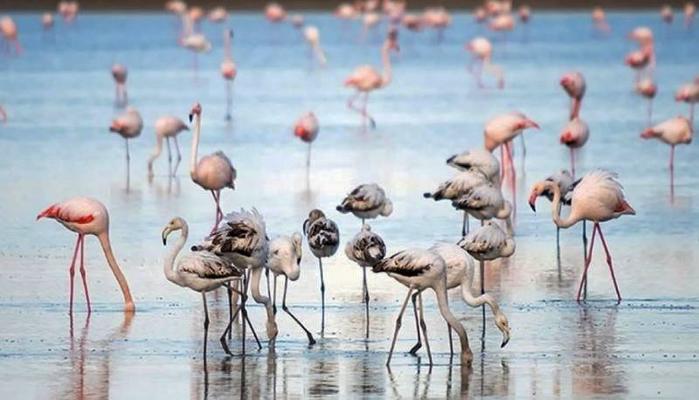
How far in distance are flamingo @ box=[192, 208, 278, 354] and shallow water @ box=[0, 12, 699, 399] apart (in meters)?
0.23

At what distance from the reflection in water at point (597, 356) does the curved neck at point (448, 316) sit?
556 mm

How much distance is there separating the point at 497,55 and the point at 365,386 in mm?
29867

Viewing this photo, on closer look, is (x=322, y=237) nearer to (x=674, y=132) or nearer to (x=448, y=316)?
(x=448, y=316)

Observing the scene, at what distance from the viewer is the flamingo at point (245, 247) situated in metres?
9.14

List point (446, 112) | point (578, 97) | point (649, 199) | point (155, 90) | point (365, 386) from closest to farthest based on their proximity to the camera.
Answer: point (365, 386) → point (649, 199) → point (578, 97) → point (446, 112) → point (155, 90)

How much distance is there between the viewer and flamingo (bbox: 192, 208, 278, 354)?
30.0 feet

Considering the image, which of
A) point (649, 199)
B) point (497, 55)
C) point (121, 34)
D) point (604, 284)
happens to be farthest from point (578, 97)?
point (121, 34)

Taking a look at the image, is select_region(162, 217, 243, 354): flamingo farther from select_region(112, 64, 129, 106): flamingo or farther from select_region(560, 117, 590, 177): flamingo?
select_region(112, 64, 129, 106): flamingo

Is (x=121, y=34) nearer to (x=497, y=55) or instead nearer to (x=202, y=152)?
(x=497, y=55)

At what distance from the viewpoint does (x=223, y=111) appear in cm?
2373

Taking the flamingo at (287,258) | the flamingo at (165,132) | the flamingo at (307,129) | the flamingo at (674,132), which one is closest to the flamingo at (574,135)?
the flamingo at (674,132)

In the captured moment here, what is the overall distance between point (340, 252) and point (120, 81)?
13.4 metres

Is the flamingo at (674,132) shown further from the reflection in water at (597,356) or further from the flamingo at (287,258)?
the flamingo at (287,258)

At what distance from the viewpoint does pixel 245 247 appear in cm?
913
